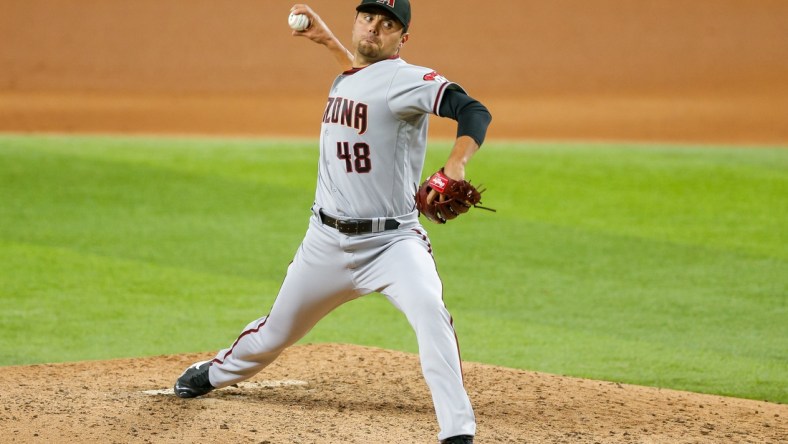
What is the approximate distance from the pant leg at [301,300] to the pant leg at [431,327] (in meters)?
0.21

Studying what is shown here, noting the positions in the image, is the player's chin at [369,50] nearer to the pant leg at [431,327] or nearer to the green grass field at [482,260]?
the pant leg at [431,327]

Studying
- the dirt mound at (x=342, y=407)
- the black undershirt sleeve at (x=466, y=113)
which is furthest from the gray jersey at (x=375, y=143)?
the dirt mound at (x=342, y=407)

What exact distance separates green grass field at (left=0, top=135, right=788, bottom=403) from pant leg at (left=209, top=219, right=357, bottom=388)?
1.74 metres

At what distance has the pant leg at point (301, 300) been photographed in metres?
4.23

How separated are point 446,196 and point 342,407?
1.25m

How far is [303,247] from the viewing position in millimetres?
4332

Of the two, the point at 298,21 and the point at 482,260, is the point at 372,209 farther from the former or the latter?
the point at 482,260

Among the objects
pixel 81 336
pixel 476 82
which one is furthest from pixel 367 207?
pixel 476 82

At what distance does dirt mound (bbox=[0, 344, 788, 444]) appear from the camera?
4.14 metres

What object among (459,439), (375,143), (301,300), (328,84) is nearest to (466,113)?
(375,143)

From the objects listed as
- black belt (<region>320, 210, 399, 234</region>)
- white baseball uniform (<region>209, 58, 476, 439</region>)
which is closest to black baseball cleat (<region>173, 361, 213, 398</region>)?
white baseball uniform (<region>209, 58, 476, 439</region>)

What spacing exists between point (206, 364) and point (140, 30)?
1964 cm

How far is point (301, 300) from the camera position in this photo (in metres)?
4.29

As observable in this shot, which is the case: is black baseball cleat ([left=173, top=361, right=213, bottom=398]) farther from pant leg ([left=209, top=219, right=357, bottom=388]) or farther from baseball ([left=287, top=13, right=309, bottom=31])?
baseball ([left=287, top=13, right=309, bottom=31])
